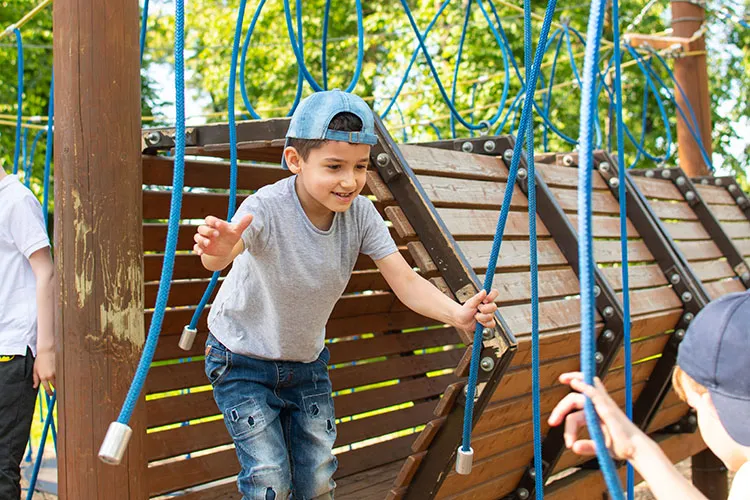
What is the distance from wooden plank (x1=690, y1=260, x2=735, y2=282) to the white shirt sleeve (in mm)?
3331

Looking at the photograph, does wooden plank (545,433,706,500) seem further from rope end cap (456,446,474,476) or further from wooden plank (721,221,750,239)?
wooden plank (721,221,750,239)

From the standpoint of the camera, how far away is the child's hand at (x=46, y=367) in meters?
2.98

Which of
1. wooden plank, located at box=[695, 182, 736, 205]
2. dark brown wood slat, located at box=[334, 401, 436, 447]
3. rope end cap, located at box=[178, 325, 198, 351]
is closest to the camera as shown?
rope end cap, located at box=[178, 325, 198, 351]

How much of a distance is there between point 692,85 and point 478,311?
511cm

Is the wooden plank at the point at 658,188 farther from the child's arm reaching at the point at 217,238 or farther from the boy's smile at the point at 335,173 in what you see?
the child's arm reaching at the point at 217,238

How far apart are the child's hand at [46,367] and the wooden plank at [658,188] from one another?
11.0 feet

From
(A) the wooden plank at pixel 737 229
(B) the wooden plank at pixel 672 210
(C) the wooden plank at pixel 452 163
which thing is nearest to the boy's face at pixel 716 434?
(C) the wooden plank at pixel 452 163

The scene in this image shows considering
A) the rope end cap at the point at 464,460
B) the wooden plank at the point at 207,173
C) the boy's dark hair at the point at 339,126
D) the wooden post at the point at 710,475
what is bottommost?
the wooden post at the point at 710,475

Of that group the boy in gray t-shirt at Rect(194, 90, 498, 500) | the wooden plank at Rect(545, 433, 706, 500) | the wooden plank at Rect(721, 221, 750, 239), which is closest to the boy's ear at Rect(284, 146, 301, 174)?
the boy in gray t-shirt at Rect(194, 90, 498, 500)

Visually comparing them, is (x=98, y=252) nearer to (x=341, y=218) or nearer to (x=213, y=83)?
(x=341, y=218)

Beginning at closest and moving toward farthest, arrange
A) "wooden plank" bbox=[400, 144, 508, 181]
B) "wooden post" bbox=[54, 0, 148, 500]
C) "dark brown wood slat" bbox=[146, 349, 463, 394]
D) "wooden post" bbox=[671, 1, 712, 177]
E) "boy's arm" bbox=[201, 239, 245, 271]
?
"boy's arm" bbox=[201, 239, 245, 271], "wooden post" bbox=[54, 0, 148, 500], "wooden plank" bbox=[400, 144, 508, 181], "dark brown wood slat" bbox=[146, 349, 463, 394], "wooden post" bbox=[671, 1, 712, 177]

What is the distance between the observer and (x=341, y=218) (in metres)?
2.82

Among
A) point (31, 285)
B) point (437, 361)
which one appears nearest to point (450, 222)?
point (31, 285)

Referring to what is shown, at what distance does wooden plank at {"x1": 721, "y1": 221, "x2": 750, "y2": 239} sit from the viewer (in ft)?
19.3
